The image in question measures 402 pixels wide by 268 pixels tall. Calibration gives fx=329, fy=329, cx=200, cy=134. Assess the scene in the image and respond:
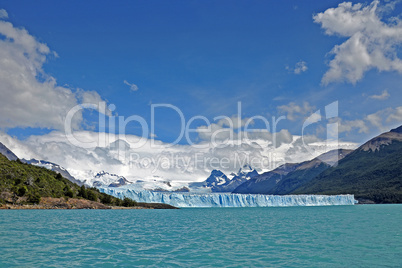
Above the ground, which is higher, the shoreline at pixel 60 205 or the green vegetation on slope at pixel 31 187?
the green vegetation on slope at pixel 31 187

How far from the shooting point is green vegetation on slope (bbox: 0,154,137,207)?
12688cm

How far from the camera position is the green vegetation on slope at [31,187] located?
127 m

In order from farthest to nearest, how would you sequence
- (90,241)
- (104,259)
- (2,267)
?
(90,241)
(104,259)
(2,267)

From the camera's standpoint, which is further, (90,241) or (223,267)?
(90,241)

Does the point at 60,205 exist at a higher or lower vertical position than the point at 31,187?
lower

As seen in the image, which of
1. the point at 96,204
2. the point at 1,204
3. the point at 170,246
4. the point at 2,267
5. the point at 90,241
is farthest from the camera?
the point at 96,204

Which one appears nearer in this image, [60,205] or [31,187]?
[31,187]

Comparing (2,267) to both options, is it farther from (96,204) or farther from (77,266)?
(96,204)

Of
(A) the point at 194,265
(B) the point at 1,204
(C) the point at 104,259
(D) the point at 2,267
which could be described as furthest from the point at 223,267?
(B) the point at 1,204

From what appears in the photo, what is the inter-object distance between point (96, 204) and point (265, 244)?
133 metres

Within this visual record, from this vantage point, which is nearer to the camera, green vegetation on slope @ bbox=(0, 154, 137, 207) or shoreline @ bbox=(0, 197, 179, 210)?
shoreline @ bbox=(0, 197, 179, 210)

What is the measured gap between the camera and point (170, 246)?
3750 cm

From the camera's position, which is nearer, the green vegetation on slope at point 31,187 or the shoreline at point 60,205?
the shoreline at point 60,205

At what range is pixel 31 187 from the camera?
136875mm
